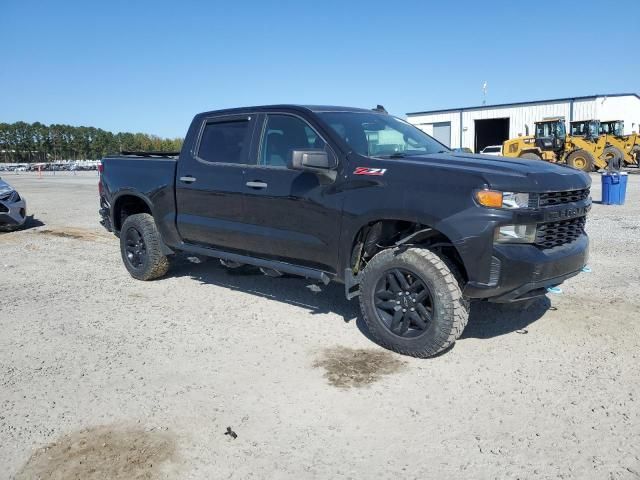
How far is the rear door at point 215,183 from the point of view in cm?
530

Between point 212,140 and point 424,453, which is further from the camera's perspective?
point 212,140

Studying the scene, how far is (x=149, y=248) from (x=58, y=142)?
14170 centimetres

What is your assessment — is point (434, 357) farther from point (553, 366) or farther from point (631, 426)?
point (631, 426)

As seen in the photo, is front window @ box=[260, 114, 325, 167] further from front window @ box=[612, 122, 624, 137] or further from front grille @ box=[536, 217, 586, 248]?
front window @ box=[612, 122, 624, 137]

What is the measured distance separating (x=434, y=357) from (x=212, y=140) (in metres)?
3.16

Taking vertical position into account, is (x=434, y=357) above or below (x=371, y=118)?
below

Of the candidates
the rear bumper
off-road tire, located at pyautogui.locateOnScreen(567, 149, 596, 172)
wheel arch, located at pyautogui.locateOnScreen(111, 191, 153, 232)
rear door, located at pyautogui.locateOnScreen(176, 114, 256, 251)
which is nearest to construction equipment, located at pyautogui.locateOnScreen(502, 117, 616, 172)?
off-road tire, located at pyautogui.locateOnScreen(567, 149, 596, 172)

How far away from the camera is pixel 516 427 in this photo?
317cm

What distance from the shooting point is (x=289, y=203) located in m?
4.80

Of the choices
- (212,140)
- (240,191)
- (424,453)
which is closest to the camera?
(424,453)

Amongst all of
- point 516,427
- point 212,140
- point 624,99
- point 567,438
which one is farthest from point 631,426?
point 624,99

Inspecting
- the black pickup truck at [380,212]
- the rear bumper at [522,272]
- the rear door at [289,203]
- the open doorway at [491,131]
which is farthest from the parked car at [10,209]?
the open doorway at [491,131]

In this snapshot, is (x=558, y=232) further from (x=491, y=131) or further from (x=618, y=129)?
(x=491, y=131)

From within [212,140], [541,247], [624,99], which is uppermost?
[624,99]
